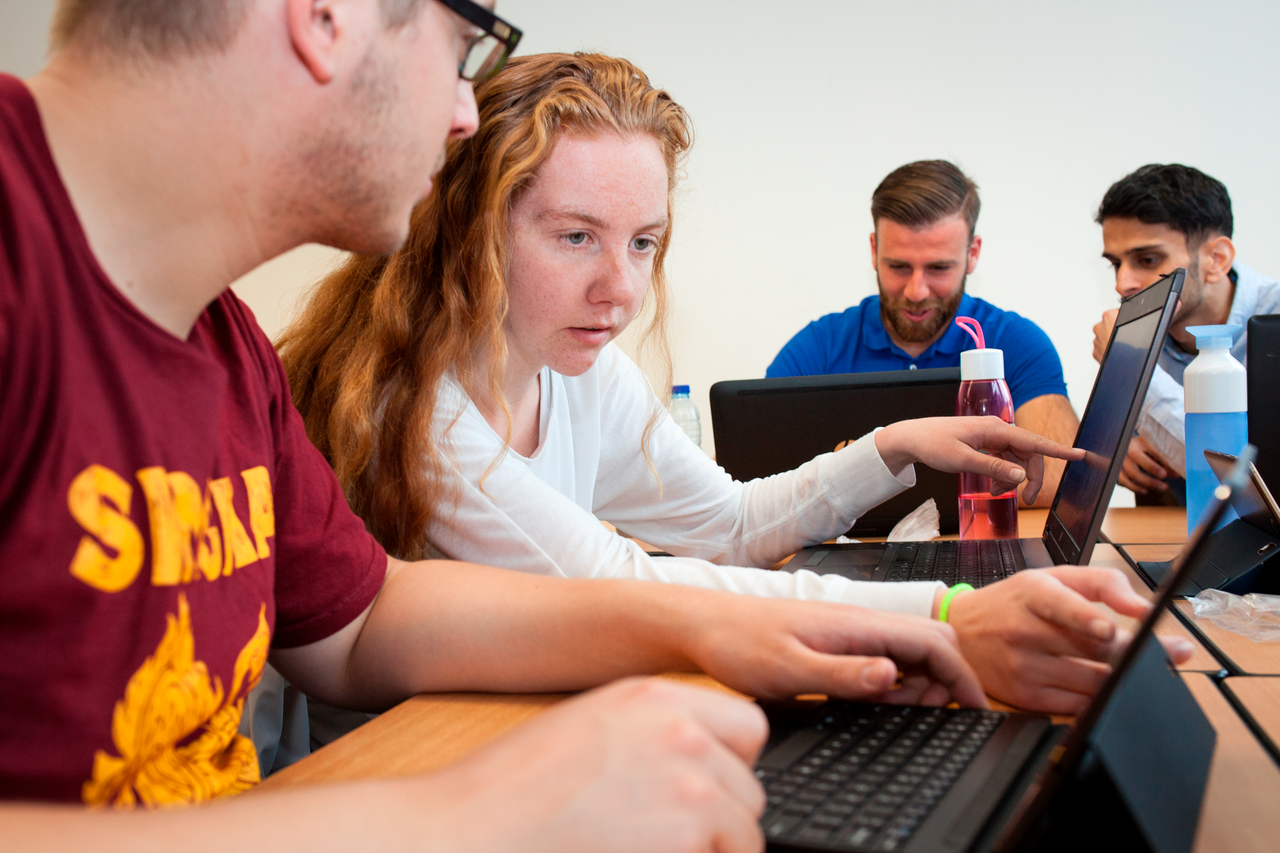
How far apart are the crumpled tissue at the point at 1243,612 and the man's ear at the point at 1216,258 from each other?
5.76ft

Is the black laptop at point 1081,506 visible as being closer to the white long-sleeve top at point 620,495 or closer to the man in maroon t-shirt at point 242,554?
the white long-sleeve top at point 620,495

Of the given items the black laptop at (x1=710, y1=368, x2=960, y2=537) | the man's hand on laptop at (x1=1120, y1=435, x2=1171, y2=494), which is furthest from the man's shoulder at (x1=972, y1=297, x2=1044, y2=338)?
the black laptop at (x1=710, y1=368, x2=960, y2=537)

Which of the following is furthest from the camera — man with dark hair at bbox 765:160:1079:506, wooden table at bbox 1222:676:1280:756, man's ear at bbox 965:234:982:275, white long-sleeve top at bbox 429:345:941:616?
man's ear at bbox 965:234:982:275

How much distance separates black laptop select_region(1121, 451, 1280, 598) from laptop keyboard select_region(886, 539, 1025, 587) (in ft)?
0.59

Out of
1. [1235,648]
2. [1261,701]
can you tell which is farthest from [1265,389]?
[1261,701]

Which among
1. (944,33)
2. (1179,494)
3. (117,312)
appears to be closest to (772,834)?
(117,312)

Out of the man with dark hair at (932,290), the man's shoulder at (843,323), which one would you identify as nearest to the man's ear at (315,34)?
the man with dark hair at (932,290)

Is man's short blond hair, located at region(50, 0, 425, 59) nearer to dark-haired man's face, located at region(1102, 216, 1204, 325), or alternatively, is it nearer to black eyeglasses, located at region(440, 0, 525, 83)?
black eyeglasses, located at region(440, 0, 525, 83)

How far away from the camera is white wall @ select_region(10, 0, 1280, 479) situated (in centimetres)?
270

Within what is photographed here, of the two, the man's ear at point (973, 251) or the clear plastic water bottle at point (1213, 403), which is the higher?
the man's ear at point (973, 251)

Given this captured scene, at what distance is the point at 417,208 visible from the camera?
1.11m

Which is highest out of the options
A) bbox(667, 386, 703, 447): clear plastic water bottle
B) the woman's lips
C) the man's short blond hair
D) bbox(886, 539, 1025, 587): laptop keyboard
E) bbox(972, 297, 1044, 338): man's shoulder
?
the man's short blond hair

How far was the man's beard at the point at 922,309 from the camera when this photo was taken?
247 cm

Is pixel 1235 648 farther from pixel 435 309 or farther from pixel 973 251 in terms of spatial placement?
pixel 973 251
